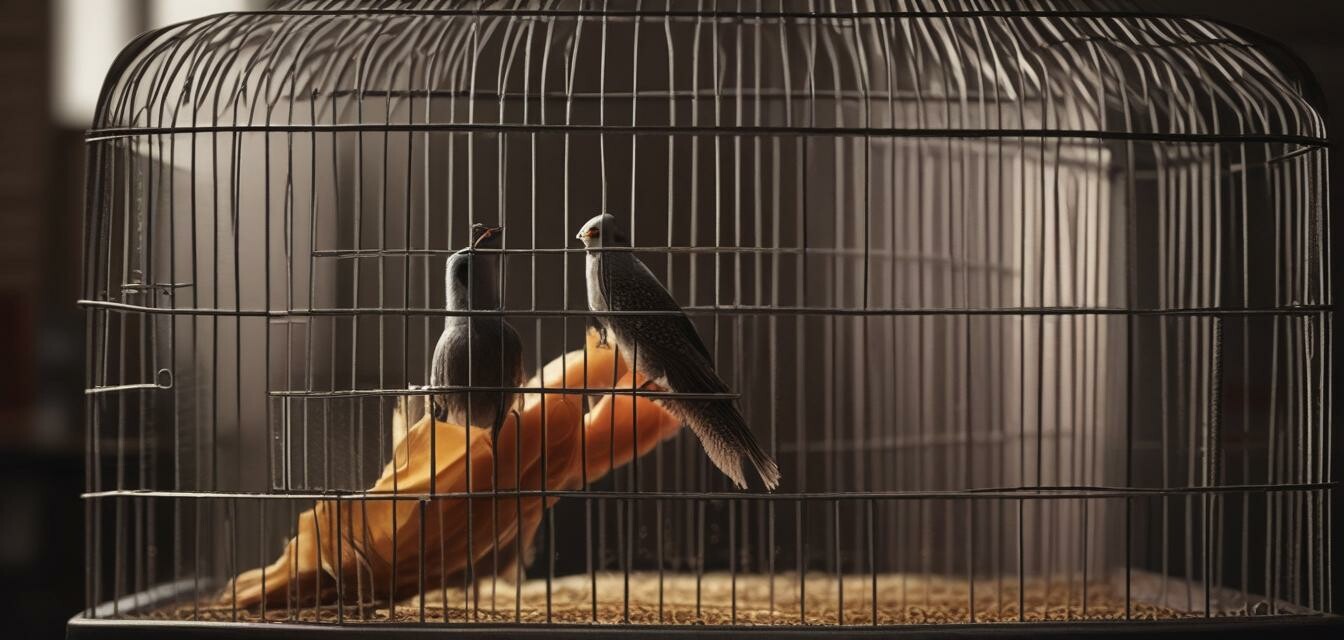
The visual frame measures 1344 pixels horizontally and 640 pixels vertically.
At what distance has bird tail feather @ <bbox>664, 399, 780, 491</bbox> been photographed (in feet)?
6.45

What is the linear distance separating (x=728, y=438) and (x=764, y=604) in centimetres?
47

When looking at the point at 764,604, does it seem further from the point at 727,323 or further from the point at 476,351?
the point at 727,323

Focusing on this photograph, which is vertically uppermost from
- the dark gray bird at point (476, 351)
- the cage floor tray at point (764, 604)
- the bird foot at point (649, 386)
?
the dark gray bird at point (476, 351)

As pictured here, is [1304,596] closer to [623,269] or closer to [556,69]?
[623,269]

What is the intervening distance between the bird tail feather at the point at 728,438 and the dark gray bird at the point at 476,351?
0.26 m

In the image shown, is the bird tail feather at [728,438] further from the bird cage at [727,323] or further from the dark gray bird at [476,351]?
the dark gray bird at [476,351]

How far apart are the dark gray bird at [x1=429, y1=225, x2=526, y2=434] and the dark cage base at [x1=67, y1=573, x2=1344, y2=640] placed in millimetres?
292

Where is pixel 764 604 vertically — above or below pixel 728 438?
below

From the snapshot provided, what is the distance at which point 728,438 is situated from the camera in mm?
1979

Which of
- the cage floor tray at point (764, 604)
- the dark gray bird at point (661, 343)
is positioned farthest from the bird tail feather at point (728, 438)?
the cage floor tray at point (764, 604)

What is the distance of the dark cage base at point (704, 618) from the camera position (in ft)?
5.88

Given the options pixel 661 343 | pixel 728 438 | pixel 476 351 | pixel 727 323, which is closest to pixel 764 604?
pixel 728 438

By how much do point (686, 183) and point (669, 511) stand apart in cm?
79

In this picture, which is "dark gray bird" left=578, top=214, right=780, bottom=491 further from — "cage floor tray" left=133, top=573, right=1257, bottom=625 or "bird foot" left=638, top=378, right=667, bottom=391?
"cage floor tray" left=133, top=573, right=1257, bottom=625
